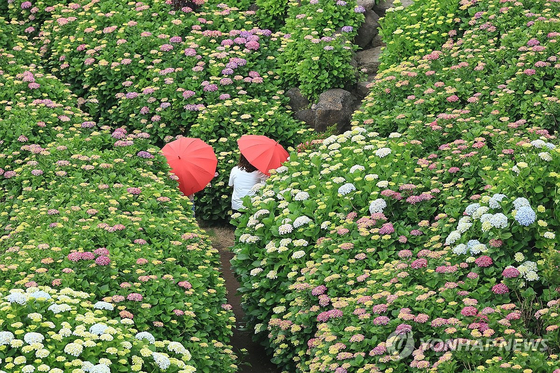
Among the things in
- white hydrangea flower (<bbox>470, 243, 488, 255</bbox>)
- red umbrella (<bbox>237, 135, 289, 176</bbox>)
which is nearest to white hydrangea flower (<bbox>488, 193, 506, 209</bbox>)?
white hydrangea flower (<bbox>470, 243, 488, 255</bbox>)

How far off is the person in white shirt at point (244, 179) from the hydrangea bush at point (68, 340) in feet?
13.1

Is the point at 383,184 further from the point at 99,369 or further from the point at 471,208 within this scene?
the point at 99,369

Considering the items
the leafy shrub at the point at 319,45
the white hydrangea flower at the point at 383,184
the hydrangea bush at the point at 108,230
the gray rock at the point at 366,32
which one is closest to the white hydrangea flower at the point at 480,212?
the white hydrangea flower at the point at 383,184

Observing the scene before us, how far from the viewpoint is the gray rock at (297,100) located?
13.1 meters

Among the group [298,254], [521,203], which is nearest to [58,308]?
[298,254]

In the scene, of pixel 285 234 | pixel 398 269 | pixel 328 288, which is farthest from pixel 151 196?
pixel 398 269

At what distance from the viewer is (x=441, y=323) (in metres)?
6.45

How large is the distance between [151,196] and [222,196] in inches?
89.3

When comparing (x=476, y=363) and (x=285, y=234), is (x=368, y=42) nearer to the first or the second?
(x=285, y=234)

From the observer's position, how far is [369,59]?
13594 mm

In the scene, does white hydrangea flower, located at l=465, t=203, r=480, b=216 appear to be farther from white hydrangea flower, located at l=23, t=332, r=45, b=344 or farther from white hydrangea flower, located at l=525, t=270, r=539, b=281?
white hydrangea flower, located at l=23, t=332, r=45, b=344

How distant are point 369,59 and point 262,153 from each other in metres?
3.94

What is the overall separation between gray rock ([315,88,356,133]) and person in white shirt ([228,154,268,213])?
234cm

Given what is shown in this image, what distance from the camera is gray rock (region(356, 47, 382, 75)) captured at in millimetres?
13469
